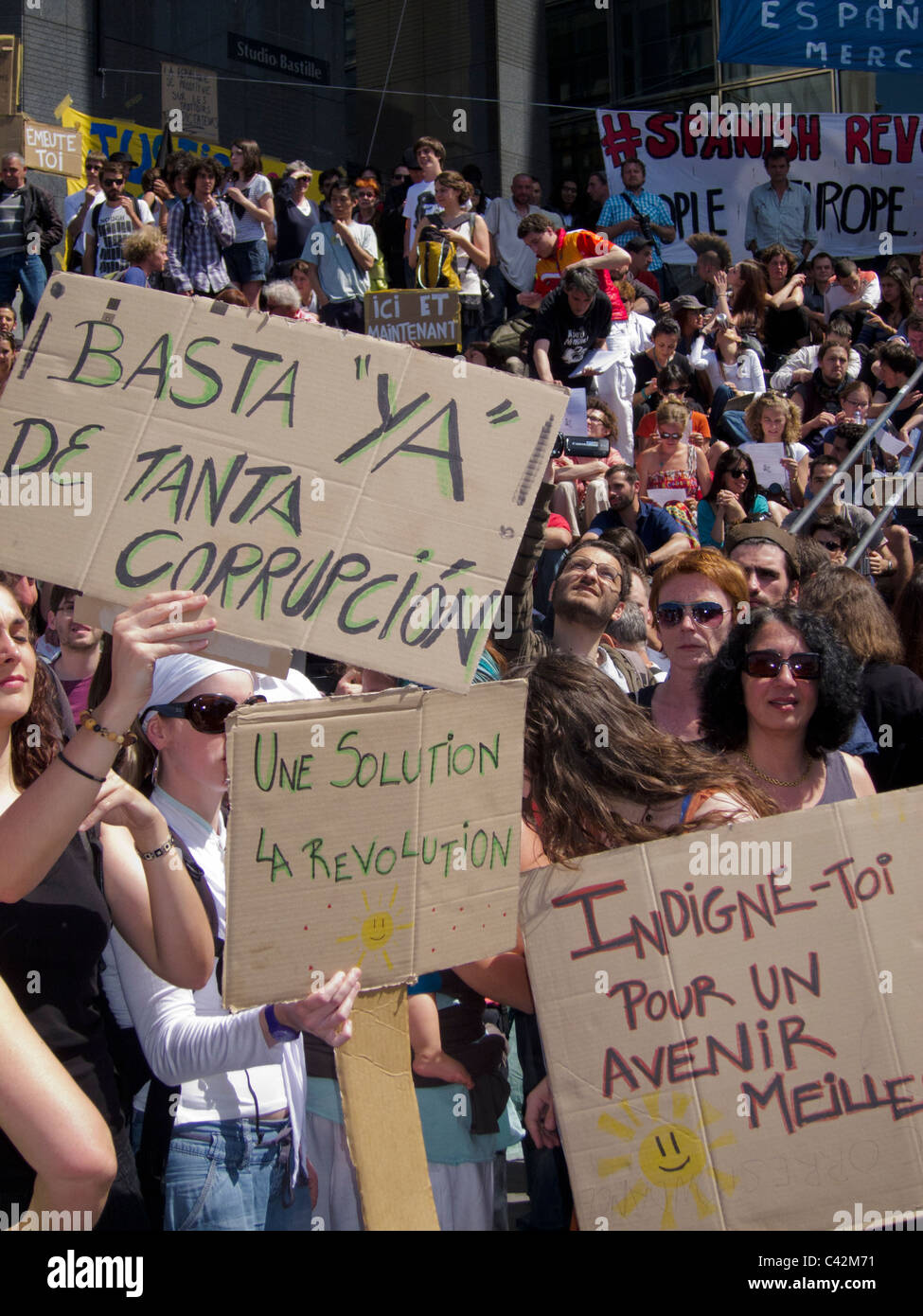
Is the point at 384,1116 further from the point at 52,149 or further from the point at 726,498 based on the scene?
the point at 52,149

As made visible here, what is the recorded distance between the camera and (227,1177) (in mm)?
2359

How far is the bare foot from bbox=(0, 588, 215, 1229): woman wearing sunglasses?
623 millimetres

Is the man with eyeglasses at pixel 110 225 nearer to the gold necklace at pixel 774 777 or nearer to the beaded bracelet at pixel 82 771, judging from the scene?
the gold necklace at pixel 774 777

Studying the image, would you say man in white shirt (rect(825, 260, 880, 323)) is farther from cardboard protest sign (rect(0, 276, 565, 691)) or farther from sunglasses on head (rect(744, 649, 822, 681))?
cardboard protest sign (rect(0, 276, 565, 691))

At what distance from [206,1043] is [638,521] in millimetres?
4590

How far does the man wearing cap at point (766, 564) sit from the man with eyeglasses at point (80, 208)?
7.37 metres

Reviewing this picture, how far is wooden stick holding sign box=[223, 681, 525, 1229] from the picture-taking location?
2.09 m

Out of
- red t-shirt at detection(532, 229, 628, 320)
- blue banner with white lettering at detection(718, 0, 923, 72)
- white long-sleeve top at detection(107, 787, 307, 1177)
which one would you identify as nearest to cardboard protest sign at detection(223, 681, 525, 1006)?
white long-sleeve top at detection(107, 787, 307, 1177)

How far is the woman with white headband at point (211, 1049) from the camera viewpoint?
7.47 feet

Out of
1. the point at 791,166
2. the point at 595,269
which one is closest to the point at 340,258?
the point at 595,269

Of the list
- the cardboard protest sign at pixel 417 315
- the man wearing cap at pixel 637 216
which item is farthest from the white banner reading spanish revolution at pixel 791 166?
the cardboard protest sign at pixel 417 315

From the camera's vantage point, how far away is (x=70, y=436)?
2.20 m

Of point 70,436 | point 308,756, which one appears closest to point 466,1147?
point 308,756

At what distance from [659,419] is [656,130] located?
659 centimetres
